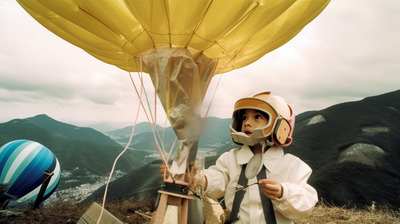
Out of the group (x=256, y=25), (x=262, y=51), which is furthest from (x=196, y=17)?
(x=262, y=51)

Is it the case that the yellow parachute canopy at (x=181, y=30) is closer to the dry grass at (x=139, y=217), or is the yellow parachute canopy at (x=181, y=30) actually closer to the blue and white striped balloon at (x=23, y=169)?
the dry grass at (x=139, y=217)

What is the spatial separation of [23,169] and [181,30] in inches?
229

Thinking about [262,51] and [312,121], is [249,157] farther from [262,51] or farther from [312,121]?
[312,121]

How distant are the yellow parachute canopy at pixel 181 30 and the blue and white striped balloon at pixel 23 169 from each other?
4.96 m

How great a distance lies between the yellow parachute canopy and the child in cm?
46

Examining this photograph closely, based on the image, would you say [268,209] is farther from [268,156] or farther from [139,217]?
[139,217]

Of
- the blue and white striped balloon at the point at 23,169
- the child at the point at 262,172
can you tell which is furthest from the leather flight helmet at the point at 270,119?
the blue and white striped balloon at the point at 23,169

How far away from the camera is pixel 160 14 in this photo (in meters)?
1.12

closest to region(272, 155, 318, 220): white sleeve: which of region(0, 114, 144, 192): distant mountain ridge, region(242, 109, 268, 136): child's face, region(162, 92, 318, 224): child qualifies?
region(162, 92, 318, 224): child

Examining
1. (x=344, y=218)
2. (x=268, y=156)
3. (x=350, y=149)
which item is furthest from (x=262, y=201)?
(x=350, y=149)

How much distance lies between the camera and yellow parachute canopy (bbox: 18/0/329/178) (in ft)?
3.70

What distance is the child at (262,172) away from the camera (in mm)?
1371

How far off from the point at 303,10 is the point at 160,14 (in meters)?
1.01

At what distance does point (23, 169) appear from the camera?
490cm
